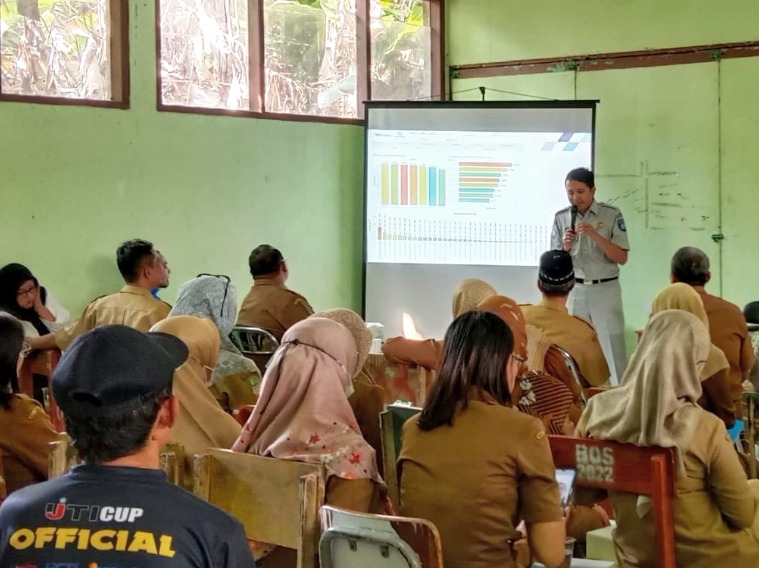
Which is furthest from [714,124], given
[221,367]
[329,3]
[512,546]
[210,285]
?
[512,546]

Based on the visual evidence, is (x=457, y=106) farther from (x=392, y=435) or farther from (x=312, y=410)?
(x=312, y=410)

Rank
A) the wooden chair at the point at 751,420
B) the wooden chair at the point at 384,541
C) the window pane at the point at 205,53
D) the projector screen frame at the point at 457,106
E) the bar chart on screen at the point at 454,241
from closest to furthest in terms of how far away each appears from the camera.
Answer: the wooden chair at the point at 384,541 < the wooden chair at the point at 751,420 < the window pane at the point at 205,53 < the projector screen frame at the point at 457,106 < the bar chart on screen at the point at 454,241

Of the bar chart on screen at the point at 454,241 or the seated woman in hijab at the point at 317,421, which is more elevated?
the bar chart on screen at the point at 454,241

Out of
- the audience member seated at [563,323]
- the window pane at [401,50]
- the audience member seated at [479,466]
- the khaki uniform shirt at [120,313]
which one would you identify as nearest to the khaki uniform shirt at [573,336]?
the audience member seated at [563,323]

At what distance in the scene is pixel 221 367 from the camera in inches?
146

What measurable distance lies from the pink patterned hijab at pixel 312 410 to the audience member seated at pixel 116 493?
112cm

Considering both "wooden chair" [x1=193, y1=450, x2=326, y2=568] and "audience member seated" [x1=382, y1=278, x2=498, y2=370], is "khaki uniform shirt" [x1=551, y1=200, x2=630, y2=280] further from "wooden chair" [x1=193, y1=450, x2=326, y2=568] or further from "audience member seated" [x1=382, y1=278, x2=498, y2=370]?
"wooden chair" [x1=193, y1=450, x2=326, y2=568]

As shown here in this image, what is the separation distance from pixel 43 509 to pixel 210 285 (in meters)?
3.13

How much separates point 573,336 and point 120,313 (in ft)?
6.82

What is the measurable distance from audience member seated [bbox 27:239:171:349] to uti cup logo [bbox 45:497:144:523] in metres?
3.12

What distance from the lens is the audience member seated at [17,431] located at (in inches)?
109

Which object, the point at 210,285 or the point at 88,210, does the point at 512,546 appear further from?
the point at 88,210

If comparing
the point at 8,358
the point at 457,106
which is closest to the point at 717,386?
the point at 8,358

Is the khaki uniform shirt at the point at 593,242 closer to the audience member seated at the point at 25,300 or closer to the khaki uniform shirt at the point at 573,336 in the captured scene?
the khaki uniform shirt at the point at 573,336
